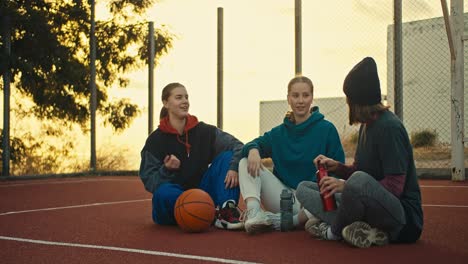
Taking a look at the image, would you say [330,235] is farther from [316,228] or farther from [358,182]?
[358,182]

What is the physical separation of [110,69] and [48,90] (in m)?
1.37

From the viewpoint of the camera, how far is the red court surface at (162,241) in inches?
140

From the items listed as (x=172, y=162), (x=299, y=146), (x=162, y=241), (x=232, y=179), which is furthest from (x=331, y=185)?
(x=172, y=162)

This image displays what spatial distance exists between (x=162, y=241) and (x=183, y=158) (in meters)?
0.96

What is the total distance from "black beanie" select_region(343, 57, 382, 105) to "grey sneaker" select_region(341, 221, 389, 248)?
71cm

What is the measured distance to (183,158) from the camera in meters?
5.07

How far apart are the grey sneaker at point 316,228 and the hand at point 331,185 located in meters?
0.39

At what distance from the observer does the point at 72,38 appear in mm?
13016

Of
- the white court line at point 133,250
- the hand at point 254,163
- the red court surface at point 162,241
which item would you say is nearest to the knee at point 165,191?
the red court surface at point 162,241

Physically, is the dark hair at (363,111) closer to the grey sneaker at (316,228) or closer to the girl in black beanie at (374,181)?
the girl in black beanie at (374,181)

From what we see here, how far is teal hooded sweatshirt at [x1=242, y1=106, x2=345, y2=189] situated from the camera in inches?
178

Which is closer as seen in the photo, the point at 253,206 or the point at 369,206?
the point at 369,206

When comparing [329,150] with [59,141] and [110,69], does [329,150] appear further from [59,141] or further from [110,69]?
[110,69]

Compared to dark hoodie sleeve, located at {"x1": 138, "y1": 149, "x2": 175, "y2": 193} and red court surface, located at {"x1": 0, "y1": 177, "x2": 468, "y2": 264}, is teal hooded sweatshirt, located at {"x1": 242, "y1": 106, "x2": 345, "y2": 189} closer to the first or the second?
red court surface, located at {"x1": 0, "y1": 177, "x2": 468, "y2": 264}
